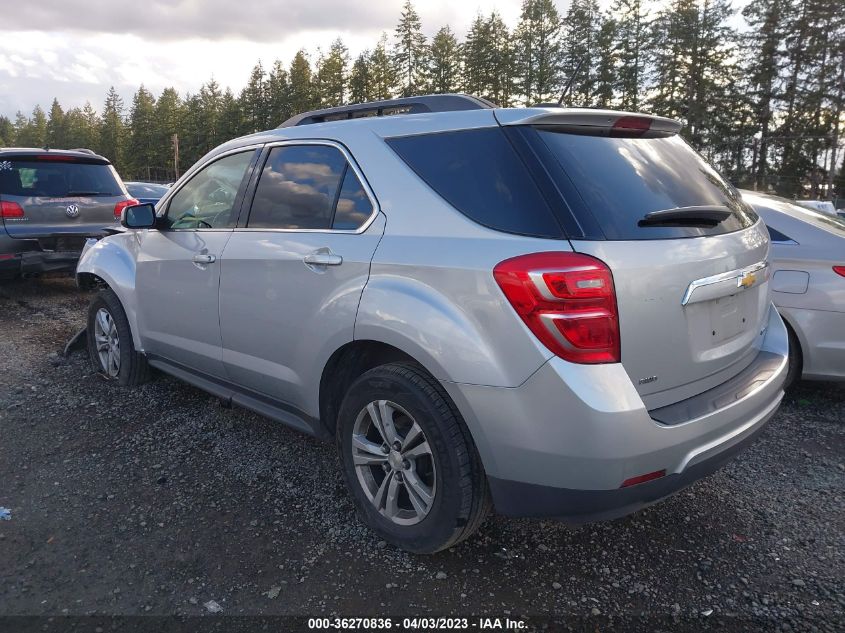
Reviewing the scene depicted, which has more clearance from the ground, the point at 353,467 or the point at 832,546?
the point at 353,467

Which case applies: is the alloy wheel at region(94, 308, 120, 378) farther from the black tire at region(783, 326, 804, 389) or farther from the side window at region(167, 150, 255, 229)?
the black tire at region(783, 326, 804, 389)

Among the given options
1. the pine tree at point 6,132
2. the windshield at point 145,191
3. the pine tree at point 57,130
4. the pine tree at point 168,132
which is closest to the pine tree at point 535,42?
the windshield at point 145,191

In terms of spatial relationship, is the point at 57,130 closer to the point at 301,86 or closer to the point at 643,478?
the point at 301,86

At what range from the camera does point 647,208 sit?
2471mm

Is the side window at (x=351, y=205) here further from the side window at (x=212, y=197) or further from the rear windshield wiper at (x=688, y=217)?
the rear windshield wiper at (x=688, y=217)

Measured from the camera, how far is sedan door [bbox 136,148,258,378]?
366 centimetres

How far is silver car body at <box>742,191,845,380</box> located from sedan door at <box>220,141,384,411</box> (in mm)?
3051

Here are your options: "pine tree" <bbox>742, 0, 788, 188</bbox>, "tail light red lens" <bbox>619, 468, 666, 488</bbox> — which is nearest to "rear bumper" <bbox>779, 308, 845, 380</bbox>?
"tail light red lens" <bbox>619, 468, 666, 488</bbox>

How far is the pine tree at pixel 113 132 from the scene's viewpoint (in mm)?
89000

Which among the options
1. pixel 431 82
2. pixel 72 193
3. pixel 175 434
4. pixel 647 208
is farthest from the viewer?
pixel 431 82

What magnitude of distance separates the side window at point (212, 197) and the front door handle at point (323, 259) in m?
0.84

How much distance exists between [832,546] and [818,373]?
1879mm

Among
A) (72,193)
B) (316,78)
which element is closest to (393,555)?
(72,193)

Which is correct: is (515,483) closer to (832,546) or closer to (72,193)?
(832,546)
